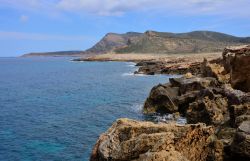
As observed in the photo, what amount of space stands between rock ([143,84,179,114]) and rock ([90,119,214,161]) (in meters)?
28.9

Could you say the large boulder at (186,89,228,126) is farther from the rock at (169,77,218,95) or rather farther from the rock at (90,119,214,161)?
the rock at (90,119,214,161)

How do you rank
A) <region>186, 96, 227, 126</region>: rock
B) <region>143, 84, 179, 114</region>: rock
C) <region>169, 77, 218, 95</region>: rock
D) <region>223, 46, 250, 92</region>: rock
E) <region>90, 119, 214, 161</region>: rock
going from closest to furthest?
<region>90, 119, 214, 161</region>: rock < <region>186, 96, 227, 126</region>: rock < <region>223, 46, 250, 92</region>: rock < <region>143, 84, 179, 114</region>: rock < <region>169, 77, 218, 95</region>: rock

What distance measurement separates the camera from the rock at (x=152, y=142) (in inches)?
667

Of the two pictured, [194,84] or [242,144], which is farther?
[194,84]

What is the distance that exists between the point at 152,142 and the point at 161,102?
33600 mm

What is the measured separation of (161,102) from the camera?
50844 mm

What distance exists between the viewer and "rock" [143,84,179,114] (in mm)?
49588

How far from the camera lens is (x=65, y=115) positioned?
52.9 metres

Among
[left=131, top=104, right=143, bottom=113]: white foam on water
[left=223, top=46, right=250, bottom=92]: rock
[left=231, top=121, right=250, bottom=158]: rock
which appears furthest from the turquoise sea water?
[left=231, top=121, right=250, bottom=158]: rock

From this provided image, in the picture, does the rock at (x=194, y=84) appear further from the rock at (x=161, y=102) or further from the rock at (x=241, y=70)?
the rock at (x=241, y=70)

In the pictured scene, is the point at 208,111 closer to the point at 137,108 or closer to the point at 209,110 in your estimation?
the point at 209,110

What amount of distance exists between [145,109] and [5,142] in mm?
19774

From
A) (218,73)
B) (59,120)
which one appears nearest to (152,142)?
(59,120)

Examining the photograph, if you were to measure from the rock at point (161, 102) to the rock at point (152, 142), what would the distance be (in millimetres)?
28943
